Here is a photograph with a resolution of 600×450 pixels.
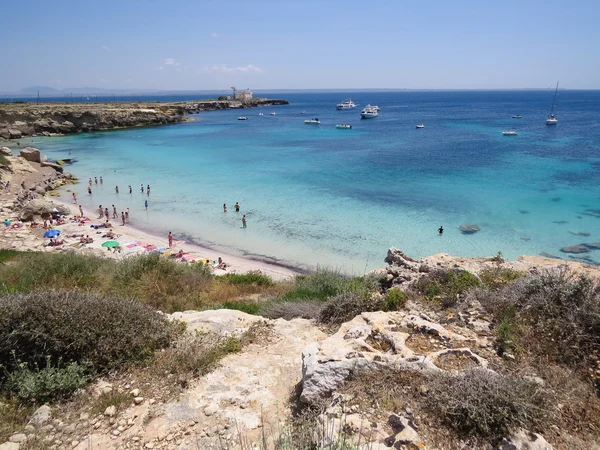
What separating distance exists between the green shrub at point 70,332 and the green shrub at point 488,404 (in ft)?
15.2

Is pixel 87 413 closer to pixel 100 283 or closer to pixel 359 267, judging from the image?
pixel 100 283

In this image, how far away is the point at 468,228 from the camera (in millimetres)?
21781

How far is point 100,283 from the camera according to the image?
10.9 metres

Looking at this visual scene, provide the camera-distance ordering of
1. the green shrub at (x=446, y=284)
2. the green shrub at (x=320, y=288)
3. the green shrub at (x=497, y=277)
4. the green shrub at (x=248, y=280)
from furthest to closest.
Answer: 1. the green shrub at (x=248, y=280)
2. the green shrub at (x=320, y=288)
3. the green shrub at (x=497, y=277)
4. the green shrub at (x=446, y=284)

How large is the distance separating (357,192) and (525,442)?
26700 millimetres

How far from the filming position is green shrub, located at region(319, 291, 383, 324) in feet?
26.0

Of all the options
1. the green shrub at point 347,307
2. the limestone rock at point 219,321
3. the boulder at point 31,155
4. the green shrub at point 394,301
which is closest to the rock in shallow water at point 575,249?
the green shrub at point 394,301

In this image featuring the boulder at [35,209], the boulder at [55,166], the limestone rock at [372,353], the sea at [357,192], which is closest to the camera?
the limestone rock at [372,353]

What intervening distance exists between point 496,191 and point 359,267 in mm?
17824

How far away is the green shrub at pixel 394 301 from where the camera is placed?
7875 mm

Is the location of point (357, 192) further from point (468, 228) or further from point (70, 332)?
point (70, 332)

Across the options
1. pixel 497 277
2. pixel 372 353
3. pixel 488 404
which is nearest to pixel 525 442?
pixel 488 404

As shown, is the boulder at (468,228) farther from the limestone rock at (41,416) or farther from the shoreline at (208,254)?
the limestone rock at (41,416)

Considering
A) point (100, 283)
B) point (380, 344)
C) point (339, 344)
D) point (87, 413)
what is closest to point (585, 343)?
point (380, 344)
